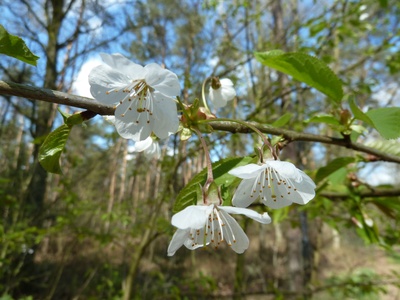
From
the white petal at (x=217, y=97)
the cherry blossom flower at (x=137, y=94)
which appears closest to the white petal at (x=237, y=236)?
the cherry blossom flower at (x=137, y=94)

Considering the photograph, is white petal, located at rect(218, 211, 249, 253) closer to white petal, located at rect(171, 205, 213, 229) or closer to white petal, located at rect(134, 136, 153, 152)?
white petal, located at rect(171, 205, 213, 229)

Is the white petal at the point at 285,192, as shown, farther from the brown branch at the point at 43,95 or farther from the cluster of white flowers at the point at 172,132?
the brown branch at the point at 43,95

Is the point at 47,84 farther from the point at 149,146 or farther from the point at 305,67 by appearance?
the point at 305,67

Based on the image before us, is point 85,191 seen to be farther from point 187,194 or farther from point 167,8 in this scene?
point 187,194

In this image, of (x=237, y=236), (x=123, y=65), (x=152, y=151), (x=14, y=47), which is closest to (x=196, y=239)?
(x=237, y=236)

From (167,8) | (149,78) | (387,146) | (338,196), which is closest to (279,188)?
(149,78)
